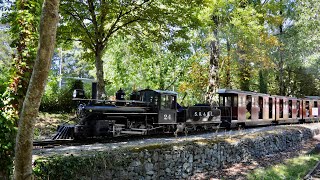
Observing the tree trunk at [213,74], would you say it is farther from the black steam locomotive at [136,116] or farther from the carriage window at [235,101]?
the black steam locomotive at [136,116]

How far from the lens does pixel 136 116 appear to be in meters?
13.0

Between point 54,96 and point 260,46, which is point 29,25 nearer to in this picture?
point 54,96

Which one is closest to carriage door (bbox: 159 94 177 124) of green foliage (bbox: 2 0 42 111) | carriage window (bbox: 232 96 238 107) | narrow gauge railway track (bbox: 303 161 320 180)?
carriage window (bbox: 232 96 238 107)

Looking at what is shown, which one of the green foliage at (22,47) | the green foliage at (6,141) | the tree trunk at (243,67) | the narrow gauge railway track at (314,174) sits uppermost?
the tree trunk at (243,67)

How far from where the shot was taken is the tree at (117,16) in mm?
13727

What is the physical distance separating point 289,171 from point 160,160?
463 centimetres

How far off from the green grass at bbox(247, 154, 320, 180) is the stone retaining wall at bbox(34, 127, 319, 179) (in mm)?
1533

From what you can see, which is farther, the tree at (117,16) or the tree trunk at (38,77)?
the tree at (117,16)

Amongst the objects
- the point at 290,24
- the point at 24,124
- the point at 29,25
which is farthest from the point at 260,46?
the point at 24,124

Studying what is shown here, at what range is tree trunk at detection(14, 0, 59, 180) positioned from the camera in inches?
165

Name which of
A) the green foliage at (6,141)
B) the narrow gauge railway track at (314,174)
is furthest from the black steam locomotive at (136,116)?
the narrow gauge railway track at (314,174)

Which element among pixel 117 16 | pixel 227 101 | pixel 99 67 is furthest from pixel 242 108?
pixel 117 16

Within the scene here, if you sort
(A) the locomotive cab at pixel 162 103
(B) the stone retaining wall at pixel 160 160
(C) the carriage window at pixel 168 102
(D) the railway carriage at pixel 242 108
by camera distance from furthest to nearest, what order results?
(D) the railway carriage at pixel 242 108, (C) the carriage window at pixel 168 102, (A) the locomotive cab at pixel 162 103, (B) the stone retaining wall at pixel 160 160

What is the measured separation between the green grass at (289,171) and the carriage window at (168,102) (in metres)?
5.00
